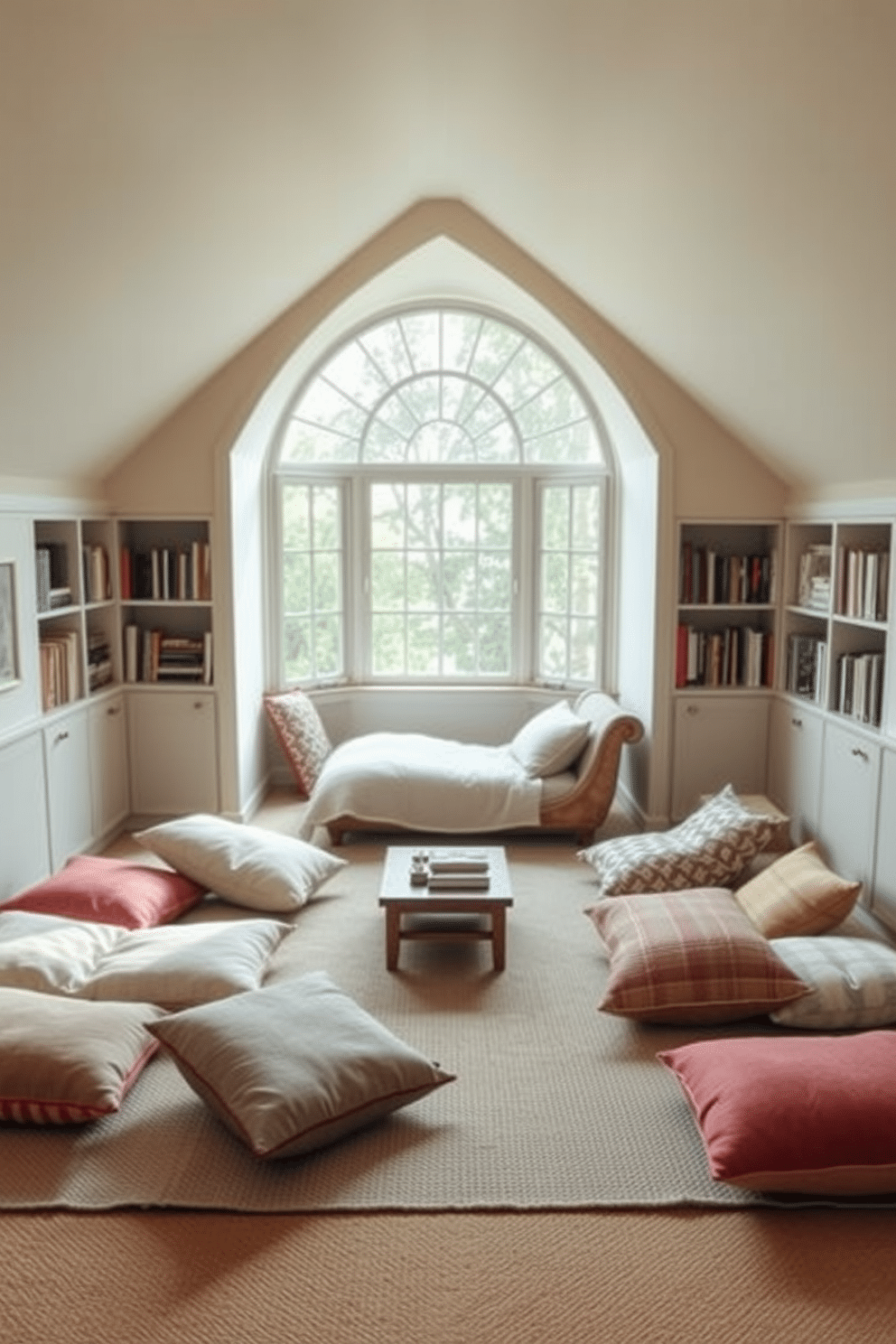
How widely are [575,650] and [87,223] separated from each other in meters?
3.84

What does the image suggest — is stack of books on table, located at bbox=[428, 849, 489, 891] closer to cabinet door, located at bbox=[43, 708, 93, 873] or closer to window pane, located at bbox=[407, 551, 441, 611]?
cabinet door, located at bbox=[43, 708, 93, 873]

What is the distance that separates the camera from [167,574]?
17.2ft

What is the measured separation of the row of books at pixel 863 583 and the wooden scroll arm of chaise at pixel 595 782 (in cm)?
109

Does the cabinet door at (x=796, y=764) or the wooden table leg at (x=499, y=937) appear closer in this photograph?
the wooden table leg at (x=499, y=937)

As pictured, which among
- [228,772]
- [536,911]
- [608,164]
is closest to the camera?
[608,164]

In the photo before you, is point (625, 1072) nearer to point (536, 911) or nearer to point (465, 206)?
point (536, 911)

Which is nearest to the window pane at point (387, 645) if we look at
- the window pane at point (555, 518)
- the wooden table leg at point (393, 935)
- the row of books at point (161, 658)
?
the window pane at point (555, 518)

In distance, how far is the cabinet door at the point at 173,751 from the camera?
17.1ft

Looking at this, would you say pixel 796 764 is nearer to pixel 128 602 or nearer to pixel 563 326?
pixel 563 326

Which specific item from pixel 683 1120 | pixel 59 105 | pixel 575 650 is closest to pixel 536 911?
pixel 683 1120

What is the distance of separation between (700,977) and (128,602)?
349 centimetres

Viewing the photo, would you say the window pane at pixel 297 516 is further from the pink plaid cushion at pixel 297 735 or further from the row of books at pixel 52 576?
the row of books at pixel 52 576

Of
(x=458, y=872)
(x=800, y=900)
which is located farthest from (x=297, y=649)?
(x=800, y=900)

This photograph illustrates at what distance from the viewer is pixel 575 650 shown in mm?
6133
